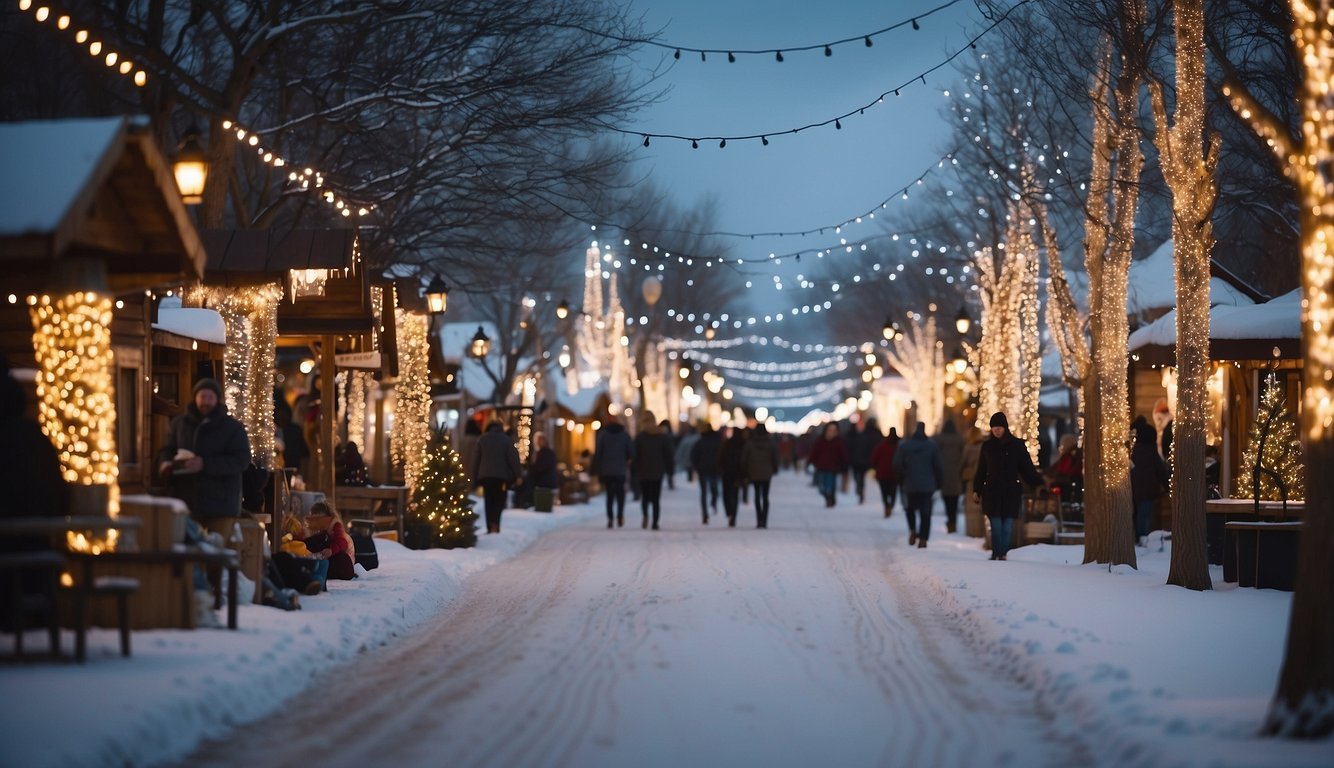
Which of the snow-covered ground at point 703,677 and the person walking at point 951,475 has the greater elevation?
the person walking at point 951,475

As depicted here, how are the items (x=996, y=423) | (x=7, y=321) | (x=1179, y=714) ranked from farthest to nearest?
(x=996, y=423)
(x=7, y=321)
(x=1179, y=714)

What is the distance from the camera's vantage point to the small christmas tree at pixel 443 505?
22.6m

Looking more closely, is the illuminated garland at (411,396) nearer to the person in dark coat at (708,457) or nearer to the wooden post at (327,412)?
the wooden post at (327,412)

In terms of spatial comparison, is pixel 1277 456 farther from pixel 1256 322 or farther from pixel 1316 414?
pixel 1316 414

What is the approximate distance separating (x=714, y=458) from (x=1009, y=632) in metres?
20.2

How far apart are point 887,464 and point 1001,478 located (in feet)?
36.6

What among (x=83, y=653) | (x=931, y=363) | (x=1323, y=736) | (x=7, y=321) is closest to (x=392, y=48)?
(x=7, y=321)

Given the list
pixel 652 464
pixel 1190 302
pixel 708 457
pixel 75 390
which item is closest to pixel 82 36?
pixel 75 390

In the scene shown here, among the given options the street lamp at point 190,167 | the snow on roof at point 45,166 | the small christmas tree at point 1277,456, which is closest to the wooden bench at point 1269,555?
the small christmas tree at point 1277,456

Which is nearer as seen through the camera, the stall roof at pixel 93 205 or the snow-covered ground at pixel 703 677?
the snow-covered ground at pixel 703 677

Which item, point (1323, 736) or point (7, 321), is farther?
point (7, 321)

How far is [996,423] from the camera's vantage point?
20.5 m

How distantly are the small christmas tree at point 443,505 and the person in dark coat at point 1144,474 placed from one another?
9.46 m

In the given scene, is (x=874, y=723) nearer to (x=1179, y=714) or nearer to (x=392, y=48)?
(x=1179, y=714)
